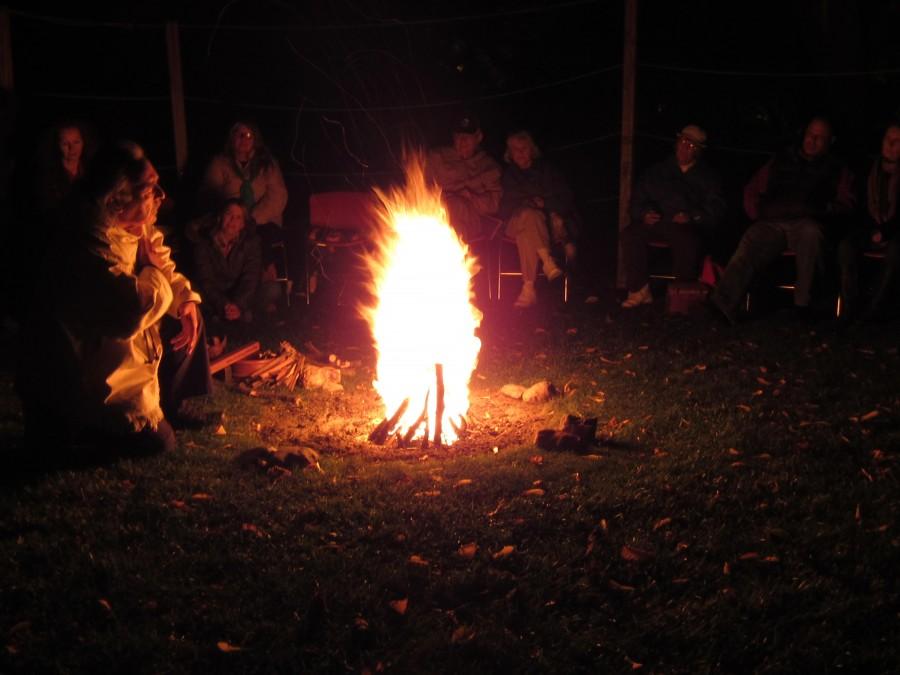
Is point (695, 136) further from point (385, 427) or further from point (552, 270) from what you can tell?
point (385, 427)

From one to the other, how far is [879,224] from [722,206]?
135 cm

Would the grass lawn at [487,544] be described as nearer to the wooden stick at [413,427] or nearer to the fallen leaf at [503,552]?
Answer: the fallen leaf at [503,552]

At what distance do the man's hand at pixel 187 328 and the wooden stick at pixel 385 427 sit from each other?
1190 millimetres

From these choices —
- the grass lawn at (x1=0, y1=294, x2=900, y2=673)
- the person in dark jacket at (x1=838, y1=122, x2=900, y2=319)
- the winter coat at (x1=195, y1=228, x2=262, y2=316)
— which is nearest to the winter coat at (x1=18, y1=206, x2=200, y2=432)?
the grass lawn at (x1=0, y1=294, x2=900, y2=673)

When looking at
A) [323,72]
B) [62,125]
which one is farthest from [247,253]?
[323,72]

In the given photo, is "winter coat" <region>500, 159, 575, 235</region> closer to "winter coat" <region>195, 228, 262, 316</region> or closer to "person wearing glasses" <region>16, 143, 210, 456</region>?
"winter coat" <region>195, 228, 262, 316</region>

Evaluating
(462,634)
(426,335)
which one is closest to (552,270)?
(426,335)

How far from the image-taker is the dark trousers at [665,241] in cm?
855

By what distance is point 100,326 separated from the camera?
481 centimetres

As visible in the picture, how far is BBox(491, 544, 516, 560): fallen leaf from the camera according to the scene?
13.5 ft

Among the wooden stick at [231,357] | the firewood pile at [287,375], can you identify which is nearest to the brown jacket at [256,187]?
the wooden stick at [231,357]

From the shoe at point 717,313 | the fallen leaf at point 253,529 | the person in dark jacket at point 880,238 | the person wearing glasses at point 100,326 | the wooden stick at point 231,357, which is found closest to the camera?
the fallen leaf at point 253,529

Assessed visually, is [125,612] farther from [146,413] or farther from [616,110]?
[616,110]

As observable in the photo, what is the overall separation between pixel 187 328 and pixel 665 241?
4.89m
